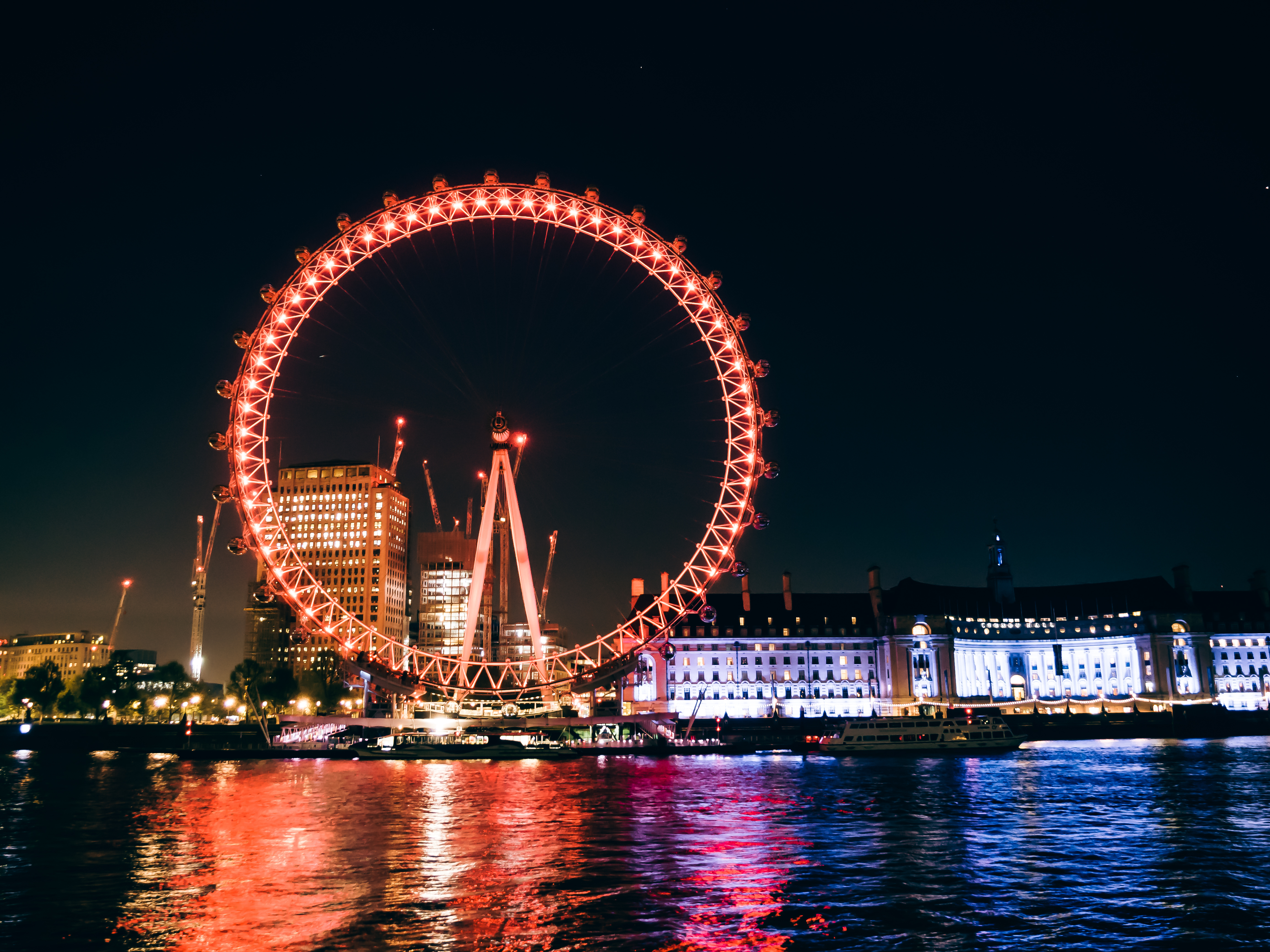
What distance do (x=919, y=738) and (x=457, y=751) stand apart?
142 feet

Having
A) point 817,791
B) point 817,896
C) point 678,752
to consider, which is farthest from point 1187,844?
point 678,752

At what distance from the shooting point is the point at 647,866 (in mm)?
33688

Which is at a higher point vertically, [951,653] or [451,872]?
[951,653]

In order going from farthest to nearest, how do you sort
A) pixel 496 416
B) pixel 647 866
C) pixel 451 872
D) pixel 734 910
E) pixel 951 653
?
pixel 951 653, pixel 496 416, pixel 647 866, pixel 451 872, pixel 734 910

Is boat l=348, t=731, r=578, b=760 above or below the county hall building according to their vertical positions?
below

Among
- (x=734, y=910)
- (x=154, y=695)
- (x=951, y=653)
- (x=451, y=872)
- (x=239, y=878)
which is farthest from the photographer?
(x=154, y=695)

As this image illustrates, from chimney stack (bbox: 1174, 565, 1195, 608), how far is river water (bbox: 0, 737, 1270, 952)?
101m

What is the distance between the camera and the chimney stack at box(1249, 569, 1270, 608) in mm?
156750

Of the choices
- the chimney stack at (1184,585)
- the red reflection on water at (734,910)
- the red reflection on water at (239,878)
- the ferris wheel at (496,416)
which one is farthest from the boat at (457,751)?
the chimney stack at (1184,585)

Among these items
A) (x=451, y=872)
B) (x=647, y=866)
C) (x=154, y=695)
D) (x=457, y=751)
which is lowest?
(x=457, y=751)

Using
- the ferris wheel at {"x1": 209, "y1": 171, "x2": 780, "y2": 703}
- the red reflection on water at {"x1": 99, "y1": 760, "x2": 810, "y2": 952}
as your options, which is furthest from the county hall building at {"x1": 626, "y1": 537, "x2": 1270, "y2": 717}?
the red reflection on water at {"x1": 99, "y1": 760, "x2": 810, "y2": 952}

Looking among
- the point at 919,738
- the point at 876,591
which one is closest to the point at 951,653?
the point at 876,591

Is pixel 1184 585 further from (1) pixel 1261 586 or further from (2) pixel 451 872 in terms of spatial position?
(2) pixel 451 872

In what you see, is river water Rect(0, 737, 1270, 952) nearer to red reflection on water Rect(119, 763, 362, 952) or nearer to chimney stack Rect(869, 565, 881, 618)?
red reflection on water Rect(119, 763, 362, 952)
